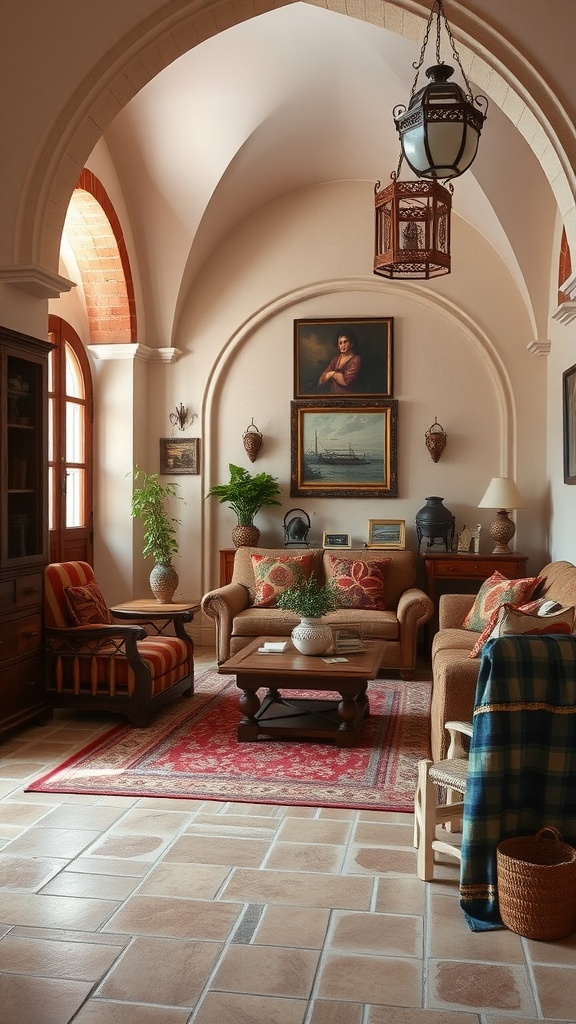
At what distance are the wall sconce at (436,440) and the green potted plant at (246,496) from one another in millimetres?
→ 1514

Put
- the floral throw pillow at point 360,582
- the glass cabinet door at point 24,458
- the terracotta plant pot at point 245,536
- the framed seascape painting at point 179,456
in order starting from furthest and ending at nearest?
the framed seascape painting at point 179,456
the terracotta plant pot at point 245,536
the floral throw pillow at point 360,582
the glass cabinet door at point 24,458

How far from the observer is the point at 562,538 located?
7.61 metres

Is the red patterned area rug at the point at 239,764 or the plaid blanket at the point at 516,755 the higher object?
the plaid blanket at the point at 516,755

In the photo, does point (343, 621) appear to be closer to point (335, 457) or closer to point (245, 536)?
point (245, 536)

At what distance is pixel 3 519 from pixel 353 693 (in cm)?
234

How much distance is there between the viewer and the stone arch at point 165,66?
479cm

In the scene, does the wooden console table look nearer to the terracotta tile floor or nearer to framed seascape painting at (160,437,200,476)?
framed seascape painting at (160,437,200,476)

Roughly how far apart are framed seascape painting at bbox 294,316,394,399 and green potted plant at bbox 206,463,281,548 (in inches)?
37.5

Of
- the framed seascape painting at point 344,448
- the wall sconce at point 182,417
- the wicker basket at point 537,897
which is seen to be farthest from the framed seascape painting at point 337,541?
the wicker basket at point 537,897

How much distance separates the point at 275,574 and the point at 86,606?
227cm

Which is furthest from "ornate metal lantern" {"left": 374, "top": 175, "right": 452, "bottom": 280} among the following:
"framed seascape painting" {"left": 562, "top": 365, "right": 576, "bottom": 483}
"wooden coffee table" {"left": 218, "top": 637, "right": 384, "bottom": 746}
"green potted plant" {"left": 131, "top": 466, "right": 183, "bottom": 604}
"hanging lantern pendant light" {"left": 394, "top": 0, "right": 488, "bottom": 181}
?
"green potted plant" {"left": 131, "top": 466, "right": 183, "bottom": 604}

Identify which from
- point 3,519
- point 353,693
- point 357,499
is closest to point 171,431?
point 357,499

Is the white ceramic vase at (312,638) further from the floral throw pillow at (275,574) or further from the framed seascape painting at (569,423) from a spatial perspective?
the framed seascape painting at (569,423)

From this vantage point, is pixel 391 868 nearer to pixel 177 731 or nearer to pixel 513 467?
pixel 177 731
